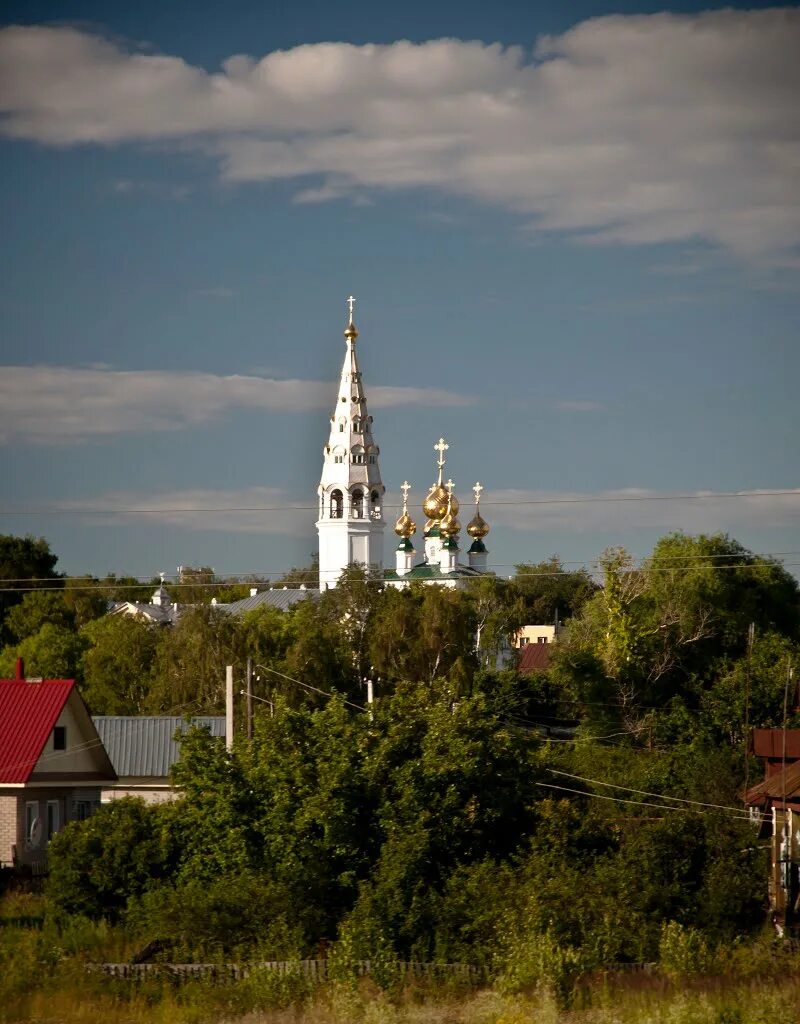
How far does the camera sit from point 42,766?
4166 cm

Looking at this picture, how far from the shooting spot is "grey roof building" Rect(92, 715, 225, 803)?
45.3 meters

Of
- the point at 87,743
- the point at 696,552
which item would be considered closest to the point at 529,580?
the point at 696,552

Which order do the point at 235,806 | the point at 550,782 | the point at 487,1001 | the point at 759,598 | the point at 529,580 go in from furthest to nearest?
the point at 529,580 < the point at 759,598 < the point at 550,782 < the point at 235,806 < the point at 487,1001

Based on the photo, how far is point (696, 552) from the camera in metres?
70.1

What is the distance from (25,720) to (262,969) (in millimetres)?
Answer: 19192

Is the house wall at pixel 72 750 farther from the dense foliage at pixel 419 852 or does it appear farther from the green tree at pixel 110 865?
the green tree at pixel 110 865

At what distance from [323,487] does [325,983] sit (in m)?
88.5

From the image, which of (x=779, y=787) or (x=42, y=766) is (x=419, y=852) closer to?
(x=779, y=787)

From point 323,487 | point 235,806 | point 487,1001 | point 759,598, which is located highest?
point 323,487

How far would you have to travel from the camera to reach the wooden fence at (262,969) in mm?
24439

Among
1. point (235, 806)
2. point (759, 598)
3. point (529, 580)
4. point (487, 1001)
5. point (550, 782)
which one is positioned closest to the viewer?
point (487, 1001)

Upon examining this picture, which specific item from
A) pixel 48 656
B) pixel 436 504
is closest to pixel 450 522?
pixel 436 504

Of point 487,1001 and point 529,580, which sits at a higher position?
point 529,580

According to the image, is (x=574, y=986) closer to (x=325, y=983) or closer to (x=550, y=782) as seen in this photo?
(x=325, y=983)
